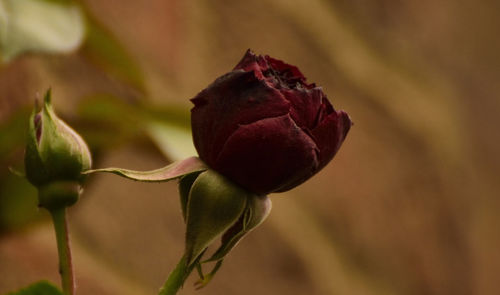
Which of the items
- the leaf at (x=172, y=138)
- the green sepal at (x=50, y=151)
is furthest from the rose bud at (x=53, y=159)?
the leaf at (x=172, y=138)

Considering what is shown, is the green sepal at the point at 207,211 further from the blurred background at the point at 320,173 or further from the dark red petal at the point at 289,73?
the blurred background at the point at 320,173

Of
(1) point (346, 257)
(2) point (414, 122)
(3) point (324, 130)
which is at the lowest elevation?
(1) point (346, 257)

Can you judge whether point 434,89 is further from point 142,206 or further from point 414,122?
point 142,206

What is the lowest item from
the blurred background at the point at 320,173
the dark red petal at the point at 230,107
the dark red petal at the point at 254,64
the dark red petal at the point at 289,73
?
the blurred background at the point at 320,173

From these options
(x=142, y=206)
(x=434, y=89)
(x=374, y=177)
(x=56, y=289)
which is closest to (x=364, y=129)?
(x=374, y=177)

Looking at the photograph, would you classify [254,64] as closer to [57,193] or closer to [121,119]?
[57,193]

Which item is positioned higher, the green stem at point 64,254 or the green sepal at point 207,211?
the green sepal at point 207,211

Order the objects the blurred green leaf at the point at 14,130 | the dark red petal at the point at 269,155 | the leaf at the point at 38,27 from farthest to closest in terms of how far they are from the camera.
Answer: the blurred green leaf at the point at 14,130 < the leaf at the point at 38,27 < the dark red petal at the point at 269,155

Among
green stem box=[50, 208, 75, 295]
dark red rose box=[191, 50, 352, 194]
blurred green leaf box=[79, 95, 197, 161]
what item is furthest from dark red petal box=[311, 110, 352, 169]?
blurred green leaf box=[79, 95, 197, 161]

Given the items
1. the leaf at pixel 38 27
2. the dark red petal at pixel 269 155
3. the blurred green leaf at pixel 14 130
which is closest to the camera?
the dark red petal at pixel 269 155
